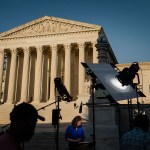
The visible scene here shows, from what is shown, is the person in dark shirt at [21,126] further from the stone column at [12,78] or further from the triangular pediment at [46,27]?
the triangular pediment at [46,27]

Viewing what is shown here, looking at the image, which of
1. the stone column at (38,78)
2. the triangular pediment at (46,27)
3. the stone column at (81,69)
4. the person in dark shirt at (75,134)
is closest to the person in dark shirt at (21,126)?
the person in dark shirt at (75,134)

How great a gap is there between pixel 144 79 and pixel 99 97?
112 feet

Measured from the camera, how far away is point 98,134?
10.7 metres

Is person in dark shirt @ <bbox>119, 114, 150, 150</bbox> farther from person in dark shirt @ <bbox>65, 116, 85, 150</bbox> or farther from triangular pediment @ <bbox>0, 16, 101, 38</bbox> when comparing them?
triangular pediment @ <bbox>0, 16, 101, 38</bbox>

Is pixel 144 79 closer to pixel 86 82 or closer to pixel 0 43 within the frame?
pixel 86 82

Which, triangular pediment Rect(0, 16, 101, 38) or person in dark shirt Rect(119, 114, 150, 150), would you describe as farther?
triangular pediment Rect(0, 16, 101, 38)

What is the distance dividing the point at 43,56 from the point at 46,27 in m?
5.42

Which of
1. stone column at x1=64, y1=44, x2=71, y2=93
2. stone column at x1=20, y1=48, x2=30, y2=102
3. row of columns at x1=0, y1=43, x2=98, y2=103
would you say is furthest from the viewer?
stone column at x1=20, y1=48, x2=30, y2=102

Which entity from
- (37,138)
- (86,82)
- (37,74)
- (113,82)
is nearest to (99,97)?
(113,82)

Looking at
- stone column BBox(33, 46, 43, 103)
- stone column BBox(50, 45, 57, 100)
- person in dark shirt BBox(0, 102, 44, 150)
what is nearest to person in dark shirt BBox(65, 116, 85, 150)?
person in dark shirt BBox(0, 102, 44, 150)

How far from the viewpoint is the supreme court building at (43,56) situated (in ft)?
155

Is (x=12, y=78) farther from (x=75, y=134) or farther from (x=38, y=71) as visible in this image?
(x=75, y=134)

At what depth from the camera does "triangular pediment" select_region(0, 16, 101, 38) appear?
160 feet

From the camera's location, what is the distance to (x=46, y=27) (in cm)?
5078
